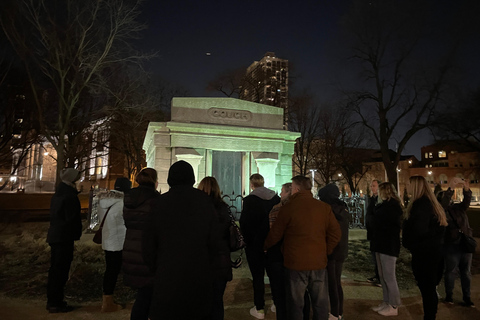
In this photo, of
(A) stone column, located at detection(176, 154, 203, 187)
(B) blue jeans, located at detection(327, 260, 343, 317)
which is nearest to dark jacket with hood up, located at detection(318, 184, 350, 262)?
(B) blue jeans, located at detection(327, 260, 343, 317)

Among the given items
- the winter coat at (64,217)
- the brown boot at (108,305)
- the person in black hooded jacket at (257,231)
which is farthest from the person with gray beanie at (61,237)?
the person in black hooded jacket at (257,231)

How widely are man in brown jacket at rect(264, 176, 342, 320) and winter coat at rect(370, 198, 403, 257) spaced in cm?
154

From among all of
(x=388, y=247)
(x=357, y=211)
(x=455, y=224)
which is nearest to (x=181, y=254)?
(x=388, y=247)

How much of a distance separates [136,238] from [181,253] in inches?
49.1

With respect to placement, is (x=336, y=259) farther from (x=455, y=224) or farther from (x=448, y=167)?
(x=448, y=167)

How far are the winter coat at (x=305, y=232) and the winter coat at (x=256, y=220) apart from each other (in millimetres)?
805

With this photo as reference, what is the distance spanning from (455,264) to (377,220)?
1.86 metres

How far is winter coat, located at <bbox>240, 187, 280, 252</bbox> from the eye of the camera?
15.1 feet

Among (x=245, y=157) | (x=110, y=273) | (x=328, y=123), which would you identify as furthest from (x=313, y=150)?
(x=110, y=273)

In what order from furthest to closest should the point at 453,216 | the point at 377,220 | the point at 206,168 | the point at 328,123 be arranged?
1. the point at 328,123
2. the point at 206,168
3. the point at 453,216
4. the point at 377,220

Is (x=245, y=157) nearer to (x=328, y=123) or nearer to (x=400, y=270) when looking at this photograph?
(x=400, y=270)

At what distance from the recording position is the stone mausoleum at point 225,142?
11.0 m

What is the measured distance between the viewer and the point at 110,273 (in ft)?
15.5

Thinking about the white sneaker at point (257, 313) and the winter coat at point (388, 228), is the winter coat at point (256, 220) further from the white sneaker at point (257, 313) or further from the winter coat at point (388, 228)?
the winter coat at point (388, 228)
